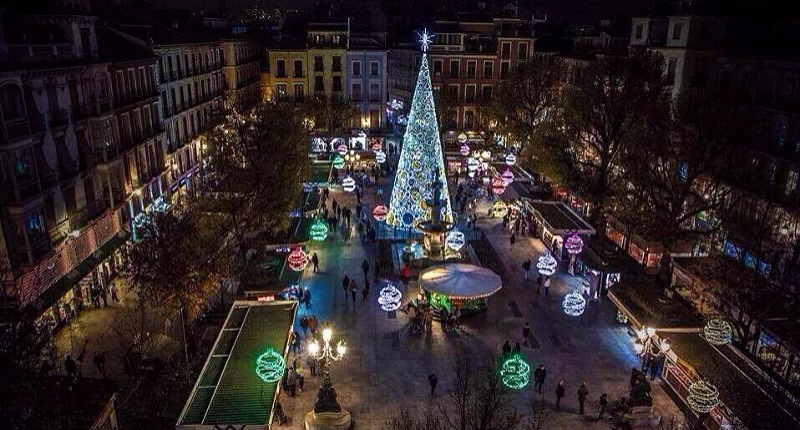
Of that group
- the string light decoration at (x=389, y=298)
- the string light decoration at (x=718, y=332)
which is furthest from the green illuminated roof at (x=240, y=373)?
the string light decoration at (x=718, y=332)

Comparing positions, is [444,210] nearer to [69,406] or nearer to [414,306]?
[414,306]

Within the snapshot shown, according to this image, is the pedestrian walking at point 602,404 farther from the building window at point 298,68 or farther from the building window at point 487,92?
the building window at point 298,68

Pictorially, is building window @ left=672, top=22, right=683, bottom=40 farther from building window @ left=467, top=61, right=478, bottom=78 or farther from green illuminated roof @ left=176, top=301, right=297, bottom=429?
green illuminated roof @ left=176, top=301, right=297, bottom=429

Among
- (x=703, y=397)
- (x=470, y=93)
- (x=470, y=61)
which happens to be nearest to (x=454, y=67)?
(x=470, y=61)

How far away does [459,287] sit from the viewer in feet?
82.2

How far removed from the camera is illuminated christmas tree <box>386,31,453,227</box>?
3073cm

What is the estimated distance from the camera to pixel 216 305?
27.9 m

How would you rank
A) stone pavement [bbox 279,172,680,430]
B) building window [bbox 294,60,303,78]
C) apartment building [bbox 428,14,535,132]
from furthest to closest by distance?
1. apartment building [bbox 428,14,535,132]
2. building window [bbox 294,60,303,78]
3. stone pavement [bbox 279,172,680,430]

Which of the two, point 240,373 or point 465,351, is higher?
point 240,373

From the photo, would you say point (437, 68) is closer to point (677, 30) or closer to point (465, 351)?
point (677, 30)

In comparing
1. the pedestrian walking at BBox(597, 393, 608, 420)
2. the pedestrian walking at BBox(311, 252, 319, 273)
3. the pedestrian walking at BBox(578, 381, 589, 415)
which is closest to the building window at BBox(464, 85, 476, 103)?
the pedestrian walking at BBox(311, 252, 319, 273)

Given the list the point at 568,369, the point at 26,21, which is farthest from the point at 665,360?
the point at 26,21

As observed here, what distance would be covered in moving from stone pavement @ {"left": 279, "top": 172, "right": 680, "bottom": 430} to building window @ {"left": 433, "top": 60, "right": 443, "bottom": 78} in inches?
1337

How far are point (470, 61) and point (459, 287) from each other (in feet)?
132
